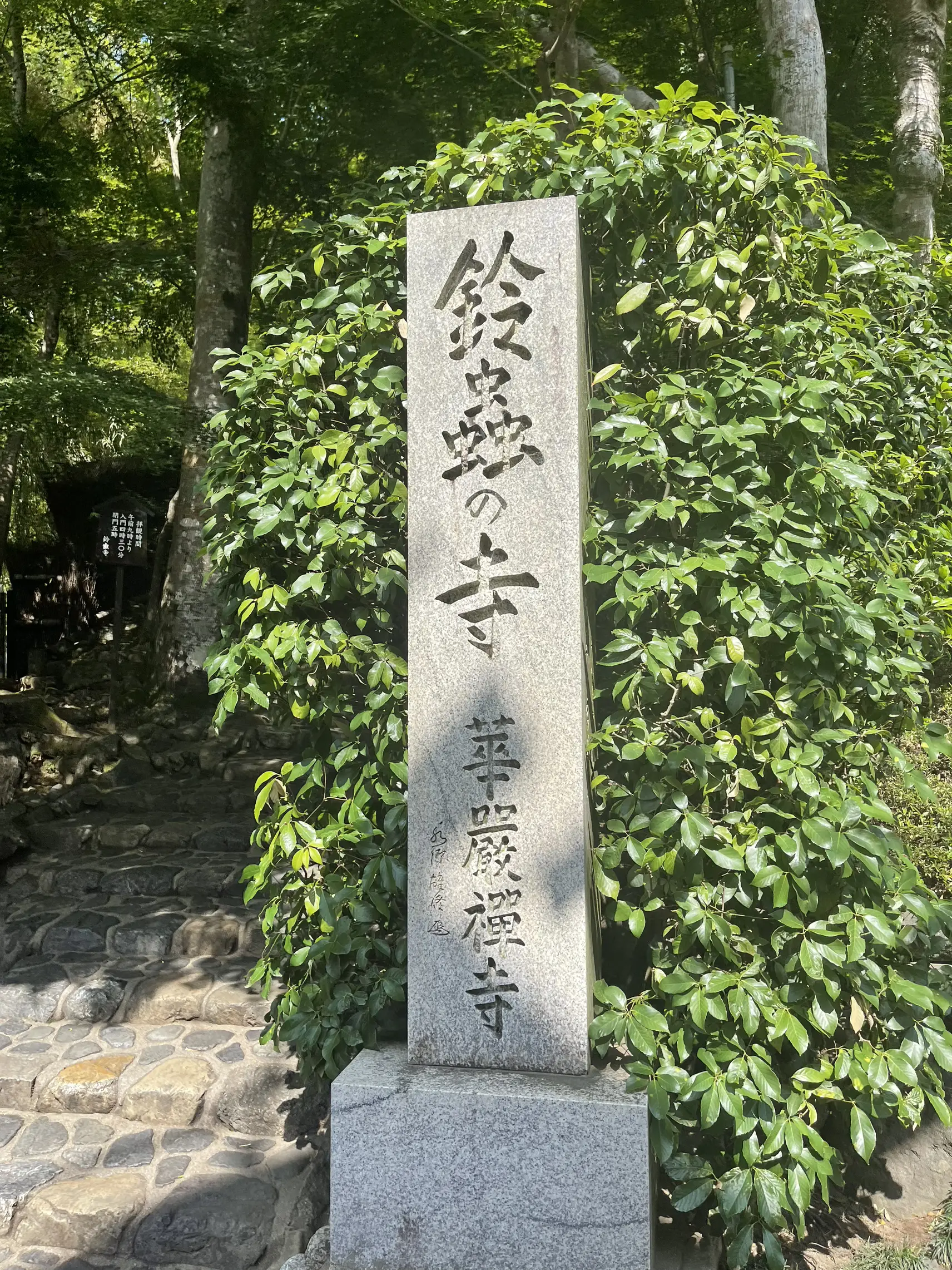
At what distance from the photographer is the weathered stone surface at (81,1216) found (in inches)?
138

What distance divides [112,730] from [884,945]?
8.61m

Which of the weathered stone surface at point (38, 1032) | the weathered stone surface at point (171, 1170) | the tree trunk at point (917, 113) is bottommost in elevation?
the weathered stone surface at point (171, 1170)

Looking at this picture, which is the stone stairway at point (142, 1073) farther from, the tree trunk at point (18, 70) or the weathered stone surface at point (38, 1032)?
the tree trunk at point (18, 70)

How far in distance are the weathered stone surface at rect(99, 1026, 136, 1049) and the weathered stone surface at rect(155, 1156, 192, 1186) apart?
3.00ft

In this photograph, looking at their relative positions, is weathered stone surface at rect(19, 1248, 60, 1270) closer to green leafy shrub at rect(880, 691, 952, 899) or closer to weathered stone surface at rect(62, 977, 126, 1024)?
weathered stone surface at rect(62, 977, 126, 1024)

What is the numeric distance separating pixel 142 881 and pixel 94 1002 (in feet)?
4.70

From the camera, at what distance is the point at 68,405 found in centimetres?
866

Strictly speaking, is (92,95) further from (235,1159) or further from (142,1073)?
(235,1159)

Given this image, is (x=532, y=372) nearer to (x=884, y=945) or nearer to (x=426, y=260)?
(x=426, y=260)

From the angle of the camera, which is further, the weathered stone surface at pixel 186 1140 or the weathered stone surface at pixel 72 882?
the weathered stone surface at pixel 72 882

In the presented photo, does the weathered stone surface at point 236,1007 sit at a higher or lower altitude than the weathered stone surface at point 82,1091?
higher

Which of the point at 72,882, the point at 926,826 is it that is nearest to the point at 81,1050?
the point at 72,882

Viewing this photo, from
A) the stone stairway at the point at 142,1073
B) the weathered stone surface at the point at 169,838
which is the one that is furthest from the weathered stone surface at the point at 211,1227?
the weathered stone surface at the point at 169,838

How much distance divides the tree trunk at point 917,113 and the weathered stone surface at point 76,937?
253 inches
